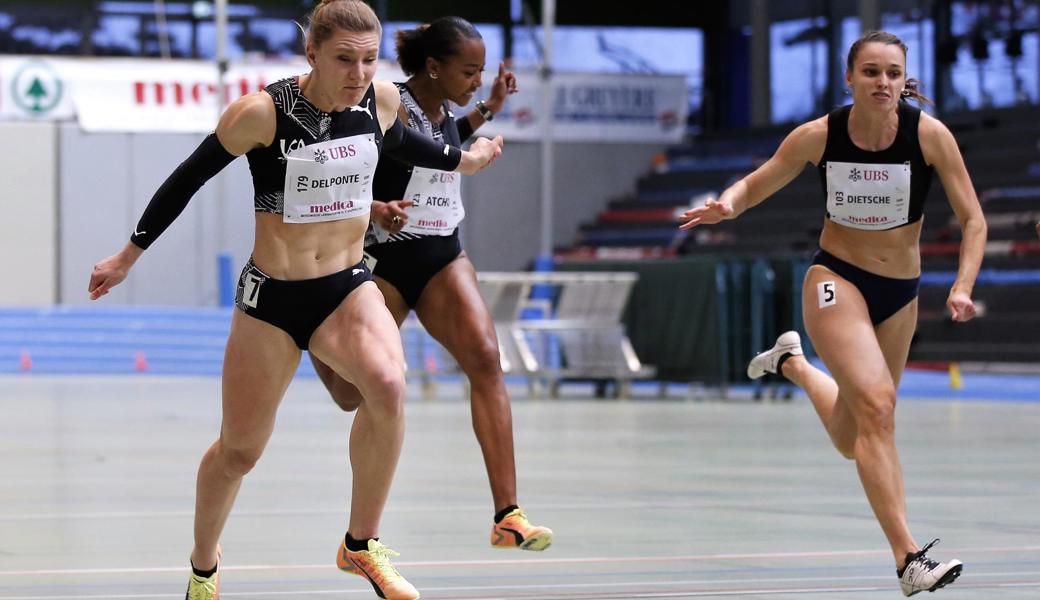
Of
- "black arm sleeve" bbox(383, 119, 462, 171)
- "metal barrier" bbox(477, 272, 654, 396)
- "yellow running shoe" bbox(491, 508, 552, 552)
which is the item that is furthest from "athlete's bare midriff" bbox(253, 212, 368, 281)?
"metal barrier" bbox(477, 272, 654, 396)

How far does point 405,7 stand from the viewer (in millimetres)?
35594

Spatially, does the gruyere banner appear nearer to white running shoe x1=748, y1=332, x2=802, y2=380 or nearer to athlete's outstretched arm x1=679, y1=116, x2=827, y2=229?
white running shoe x1=748, y1=332, x2=802, y2=380

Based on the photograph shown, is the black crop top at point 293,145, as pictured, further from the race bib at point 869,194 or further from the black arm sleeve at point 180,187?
the race bib at point 869,194

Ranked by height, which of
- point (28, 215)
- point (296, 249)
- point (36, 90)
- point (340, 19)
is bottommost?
point (296, 249)

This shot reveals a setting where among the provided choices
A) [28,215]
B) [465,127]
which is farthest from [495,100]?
[28,215]

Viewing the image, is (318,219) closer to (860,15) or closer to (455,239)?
(455,239)

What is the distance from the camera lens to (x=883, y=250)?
666 centimetres

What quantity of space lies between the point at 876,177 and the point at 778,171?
1.24 ft

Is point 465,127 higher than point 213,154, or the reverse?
point 465,127

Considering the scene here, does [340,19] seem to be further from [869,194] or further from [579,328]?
[579,328]

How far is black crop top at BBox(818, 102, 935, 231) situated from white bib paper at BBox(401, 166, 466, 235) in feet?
4.82

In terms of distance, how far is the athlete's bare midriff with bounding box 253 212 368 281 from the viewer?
221 inches

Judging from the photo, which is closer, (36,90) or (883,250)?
(883,250)

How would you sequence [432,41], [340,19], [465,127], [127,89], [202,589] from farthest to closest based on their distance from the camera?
[127,89], [465,127], [432,41], [202,589], [340,19]
